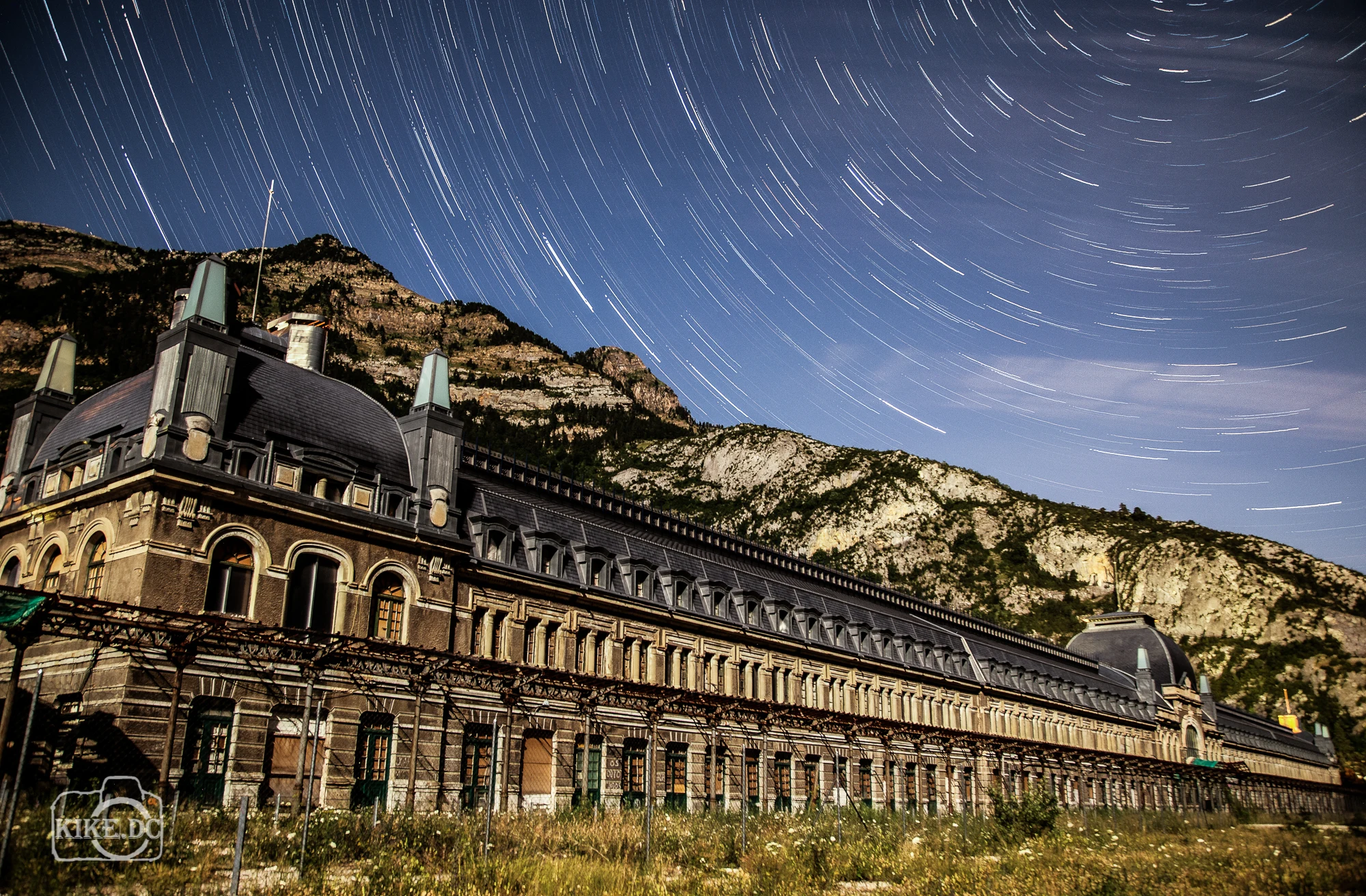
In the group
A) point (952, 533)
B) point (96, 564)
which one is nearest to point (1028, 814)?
point (96, 564)

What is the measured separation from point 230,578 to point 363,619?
4.45m

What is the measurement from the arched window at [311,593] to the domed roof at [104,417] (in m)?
6.61

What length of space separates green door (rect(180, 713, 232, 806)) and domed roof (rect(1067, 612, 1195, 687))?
97.6 m

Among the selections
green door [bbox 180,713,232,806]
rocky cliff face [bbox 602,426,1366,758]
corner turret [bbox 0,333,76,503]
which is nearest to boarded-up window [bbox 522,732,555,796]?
green door [bbox 180,713,232,806]

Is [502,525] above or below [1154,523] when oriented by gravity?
below

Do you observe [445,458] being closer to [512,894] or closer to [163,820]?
[163,820]

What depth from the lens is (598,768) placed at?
38562 millimetres

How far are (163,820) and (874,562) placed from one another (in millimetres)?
141460

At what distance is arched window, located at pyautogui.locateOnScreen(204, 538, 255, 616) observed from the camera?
92.9ft

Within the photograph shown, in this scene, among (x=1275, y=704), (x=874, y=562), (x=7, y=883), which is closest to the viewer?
(x=7, y=883)

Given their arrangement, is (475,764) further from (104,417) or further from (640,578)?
(104,417)

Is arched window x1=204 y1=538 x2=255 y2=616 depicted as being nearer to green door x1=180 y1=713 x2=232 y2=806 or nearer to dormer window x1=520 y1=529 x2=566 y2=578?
green door x1=180 y1=713 x2=232 y2=806

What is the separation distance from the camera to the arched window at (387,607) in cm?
3228

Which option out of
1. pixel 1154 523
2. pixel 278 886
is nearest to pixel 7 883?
pixel 278 886
